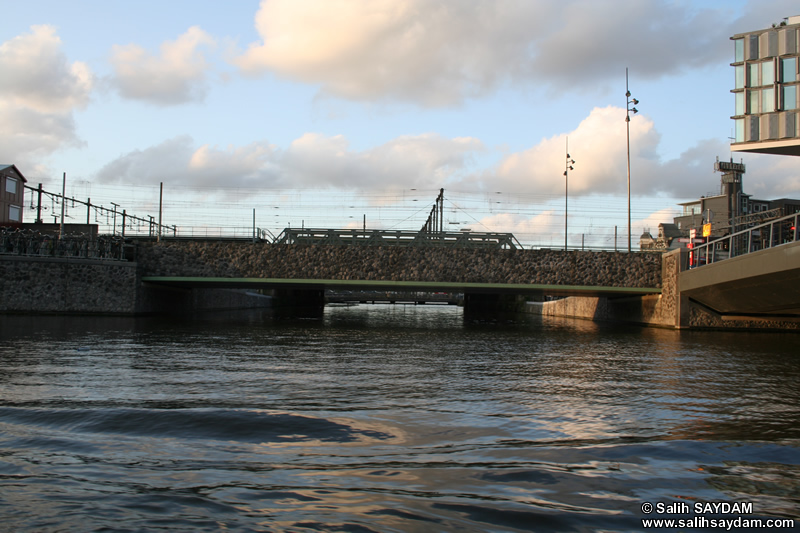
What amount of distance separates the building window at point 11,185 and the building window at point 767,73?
205 ft

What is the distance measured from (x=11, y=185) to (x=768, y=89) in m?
63.3

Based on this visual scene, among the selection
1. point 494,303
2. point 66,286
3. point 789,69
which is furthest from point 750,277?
point 494,303

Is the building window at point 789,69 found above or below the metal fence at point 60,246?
above

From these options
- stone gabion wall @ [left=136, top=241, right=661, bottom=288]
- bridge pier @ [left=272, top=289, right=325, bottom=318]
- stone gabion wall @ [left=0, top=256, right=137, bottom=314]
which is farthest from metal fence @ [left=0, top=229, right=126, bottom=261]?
bridge pier @ [left=272, top=289, right=325, bottom=318]

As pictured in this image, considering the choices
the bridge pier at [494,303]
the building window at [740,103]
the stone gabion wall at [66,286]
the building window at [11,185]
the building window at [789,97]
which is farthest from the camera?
the bridge pier at [494,303]

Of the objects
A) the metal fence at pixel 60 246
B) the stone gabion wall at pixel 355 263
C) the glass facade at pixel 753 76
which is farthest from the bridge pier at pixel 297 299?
the glass facade at pixel 753 76

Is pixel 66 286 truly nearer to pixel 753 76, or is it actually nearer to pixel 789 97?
pixel 753 76

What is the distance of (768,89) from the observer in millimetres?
34594

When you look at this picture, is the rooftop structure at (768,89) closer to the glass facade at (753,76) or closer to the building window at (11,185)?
the glass facade at (753,76)

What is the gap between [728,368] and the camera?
13945 millimetres

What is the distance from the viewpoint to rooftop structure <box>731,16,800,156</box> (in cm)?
3375

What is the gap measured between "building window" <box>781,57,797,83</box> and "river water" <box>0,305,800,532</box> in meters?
28.3

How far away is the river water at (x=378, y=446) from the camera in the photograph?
4.23 metres

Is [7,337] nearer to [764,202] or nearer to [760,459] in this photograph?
[760,459]
